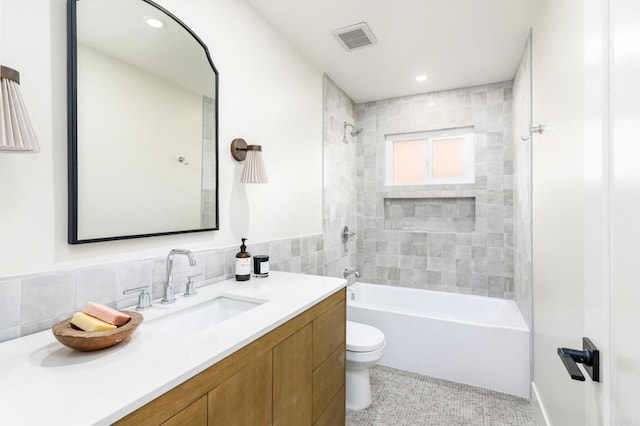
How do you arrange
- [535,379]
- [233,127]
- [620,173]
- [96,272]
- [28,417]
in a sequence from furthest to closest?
[535,379] → [233,127] → [96,272] → [620,173] → [28,417]

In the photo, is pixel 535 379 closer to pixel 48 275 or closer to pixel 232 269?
pixel 232 269

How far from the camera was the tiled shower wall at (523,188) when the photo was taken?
7.28 ft

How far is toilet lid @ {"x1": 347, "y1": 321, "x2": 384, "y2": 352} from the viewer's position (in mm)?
2029

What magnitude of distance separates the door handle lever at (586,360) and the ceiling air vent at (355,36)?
218 cm

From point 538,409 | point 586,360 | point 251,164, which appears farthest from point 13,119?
point 538,409

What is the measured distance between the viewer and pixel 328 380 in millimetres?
1544

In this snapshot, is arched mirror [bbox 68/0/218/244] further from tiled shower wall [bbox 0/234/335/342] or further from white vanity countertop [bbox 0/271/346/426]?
white vanity countertop [bbox 0/271/346/426]

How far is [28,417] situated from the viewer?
0.58 meters

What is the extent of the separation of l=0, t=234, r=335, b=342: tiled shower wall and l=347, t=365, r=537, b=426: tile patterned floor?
1.38 meters

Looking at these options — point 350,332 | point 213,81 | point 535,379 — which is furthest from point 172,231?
point 535,379

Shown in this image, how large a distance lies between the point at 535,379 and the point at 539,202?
48.8 inches

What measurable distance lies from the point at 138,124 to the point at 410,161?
2926 mm

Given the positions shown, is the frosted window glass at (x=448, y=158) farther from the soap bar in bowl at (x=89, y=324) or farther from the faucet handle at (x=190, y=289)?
the soap bar in bowl at (x=89, y=324)

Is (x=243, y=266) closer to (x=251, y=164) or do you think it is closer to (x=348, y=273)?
(x=251, y=164)
